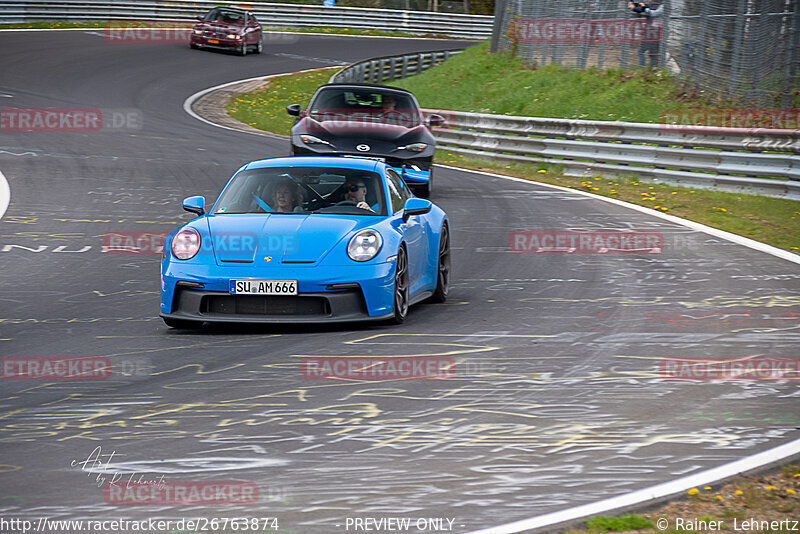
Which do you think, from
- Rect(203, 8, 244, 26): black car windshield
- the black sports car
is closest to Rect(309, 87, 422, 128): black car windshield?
the black sports car

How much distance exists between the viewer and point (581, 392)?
6617 mm

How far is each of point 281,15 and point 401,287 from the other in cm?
4316

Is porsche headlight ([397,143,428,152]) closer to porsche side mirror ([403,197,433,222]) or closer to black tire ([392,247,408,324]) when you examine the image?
porsche side mirror ([403,197,433,222])

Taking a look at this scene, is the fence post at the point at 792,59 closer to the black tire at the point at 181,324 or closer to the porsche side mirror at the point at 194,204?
the porsche side mirror at the point at 194,204

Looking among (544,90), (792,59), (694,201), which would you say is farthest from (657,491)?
(544,90)

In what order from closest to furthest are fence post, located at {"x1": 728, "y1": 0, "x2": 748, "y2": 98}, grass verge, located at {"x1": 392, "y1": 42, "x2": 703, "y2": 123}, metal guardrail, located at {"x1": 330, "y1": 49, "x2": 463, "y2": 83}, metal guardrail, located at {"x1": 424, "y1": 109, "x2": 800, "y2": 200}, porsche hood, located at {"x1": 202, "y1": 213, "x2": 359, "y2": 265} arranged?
porsche hood, located at {"x1": 202, "y1": 213, "x2": 359, "y2": 265}
metal guardrail, located at {"x1": 424, "y1": 109, "x2": 800, "y2": 200}
fence post, located at {"x1": 728, "y1": 0, "x2": 748, "y2": 98}
grass verge, located at {"x1": 392, "y1": 42, "x2": 703, "y2": 123}
metal guardrail, located at {"x1": 330, "y1": 49, "x2": 463, "y2": 83}

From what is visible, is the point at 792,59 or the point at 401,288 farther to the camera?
the point at 792,59

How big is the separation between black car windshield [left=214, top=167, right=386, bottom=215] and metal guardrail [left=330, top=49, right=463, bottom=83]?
24.3 m

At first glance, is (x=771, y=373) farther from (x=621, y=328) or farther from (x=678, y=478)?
(x=678, y=478)

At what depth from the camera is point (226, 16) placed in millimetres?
41844

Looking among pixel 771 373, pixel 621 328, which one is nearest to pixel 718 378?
pixel 771 373

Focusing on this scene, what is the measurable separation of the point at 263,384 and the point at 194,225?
96.1 inches

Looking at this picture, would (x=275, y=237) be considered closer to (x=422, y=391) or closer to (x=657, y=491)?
(x=422, y=391)

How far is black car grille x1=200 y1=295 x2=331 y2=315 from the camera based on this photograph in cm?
829
